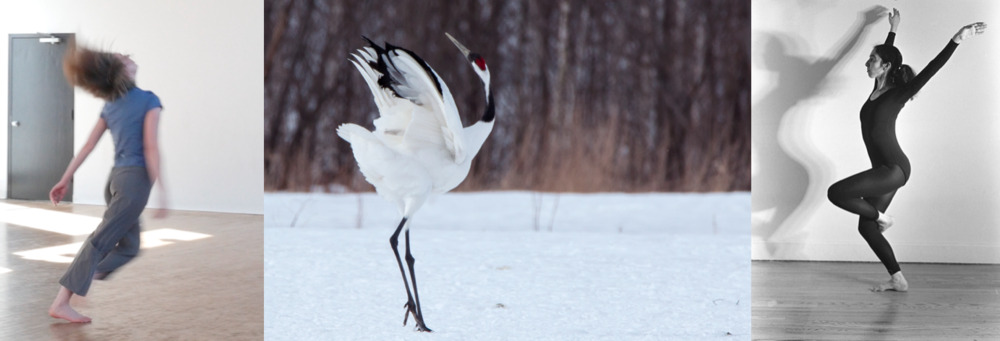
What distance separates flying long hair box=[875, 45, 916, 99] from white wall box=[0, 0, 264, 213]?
4901 millimetres

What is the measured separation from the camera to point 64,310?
360 cm

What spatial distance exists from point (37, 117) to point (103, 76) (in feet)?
18.6

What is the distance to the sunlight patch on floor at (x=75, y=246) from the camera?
5.36 m

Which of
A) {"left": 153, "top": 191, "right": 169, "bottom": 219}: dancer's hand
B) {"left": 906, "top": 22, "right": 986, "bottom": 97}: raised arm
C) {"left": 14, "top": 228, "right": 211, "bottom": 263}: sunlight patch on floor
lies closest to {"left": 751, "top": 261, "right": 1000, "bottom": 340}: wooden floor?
{"left": 906, "top": 22, "right": 986, "bottom": 97}: raised arm

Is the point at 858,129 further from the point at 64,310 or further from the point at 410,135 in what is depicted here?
the point at 64,310

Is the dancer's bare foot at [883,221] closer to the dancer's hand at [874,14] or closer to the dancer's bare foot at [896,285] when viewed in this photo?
the dancer's bare foot at [896,285]

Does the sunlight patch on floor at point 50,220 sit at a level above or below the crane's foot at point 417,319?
below

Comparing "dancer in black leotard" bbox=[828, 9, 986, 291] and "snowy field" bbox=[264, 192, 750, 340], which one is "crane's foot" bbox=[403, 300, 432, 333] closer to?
"snowy field" bbox=[264, 192, 750, 340]

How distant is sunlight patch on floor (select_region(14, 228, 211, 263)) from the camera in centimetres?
536

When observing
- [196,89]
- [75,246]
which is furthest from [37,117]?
[75,246]

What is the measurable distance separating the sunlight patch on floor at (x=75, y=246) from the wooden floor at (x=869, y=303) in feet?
12.5

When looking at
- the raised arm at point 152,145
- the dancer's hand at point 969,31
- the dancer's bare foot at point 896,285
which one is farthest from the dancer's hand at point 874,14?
the raised arm at point 152,145

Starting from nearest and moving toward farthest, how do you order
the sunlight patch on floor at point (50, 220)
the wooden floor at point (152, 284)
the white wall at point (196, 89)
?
the wooden floor at point (152, 284), the sunlight patch on floor at point (50, 220), the white wall at point (196, 89)

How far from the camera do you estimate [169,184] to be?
824 centimetres
